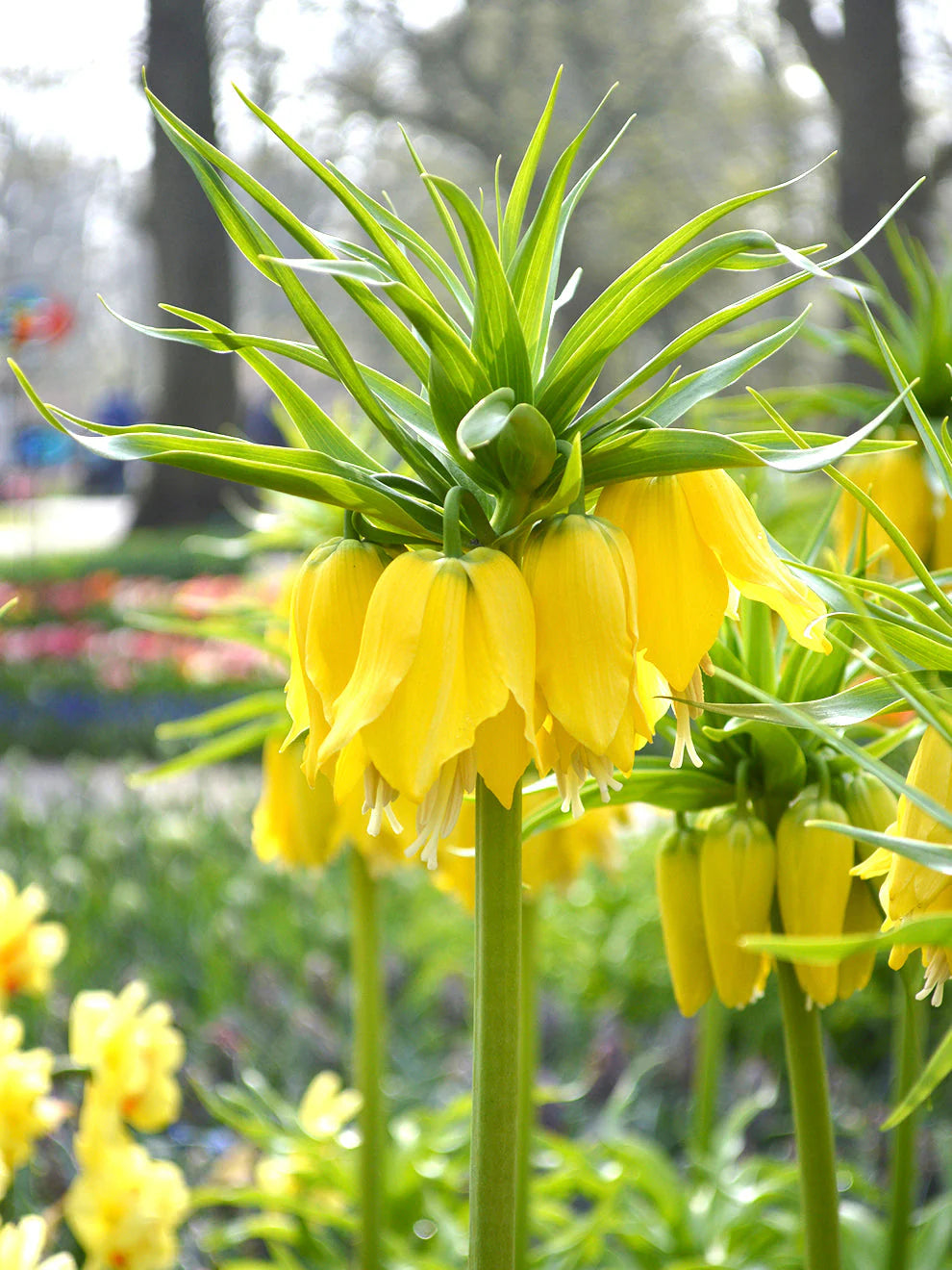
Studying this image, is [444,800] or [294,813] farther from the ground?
[294,813]

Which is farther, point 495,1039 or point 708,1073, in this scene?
point 708,1073

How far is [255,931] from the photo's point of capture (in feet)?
10.7

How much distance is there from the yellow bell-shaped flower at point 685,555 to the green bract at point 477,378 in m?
0.02

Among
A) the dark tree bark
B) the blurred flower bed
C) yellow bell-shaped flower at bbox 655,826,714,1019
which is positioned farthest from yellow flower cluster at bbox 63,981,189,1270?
the dark tree bark

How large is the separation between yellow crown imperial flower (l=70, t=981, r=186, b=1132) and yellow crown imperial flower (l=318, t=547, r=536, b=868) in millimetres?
804

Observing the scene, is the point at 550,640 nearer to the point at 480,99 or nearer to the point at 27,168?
the point at 480,99

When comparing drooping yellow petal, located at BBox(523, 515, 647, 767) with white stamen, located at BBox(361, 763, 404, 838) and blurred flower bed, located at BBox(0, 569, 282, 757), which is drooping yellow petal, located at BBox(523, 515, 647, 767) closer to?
white stamen, located at BBox(361, 763, 404, 838)

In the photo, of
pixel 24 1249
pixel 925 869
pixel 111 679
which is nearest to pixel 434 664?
pixel 925 869

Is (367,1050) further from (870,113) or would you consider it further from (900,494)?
(870,113)

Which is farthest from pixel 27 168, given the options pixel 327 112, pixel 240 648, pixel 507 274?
pixel 507 274

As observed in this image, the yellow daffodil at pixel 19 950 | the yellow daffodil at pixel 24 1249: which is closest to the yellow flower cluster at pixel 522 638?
the yellow daffodil at pixel 24 1249

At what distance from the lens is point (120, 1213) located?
132 centimetres

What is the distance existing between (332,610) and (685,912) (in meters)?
0.39

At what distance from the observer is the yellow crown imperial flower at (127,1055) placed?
134 centimetres
